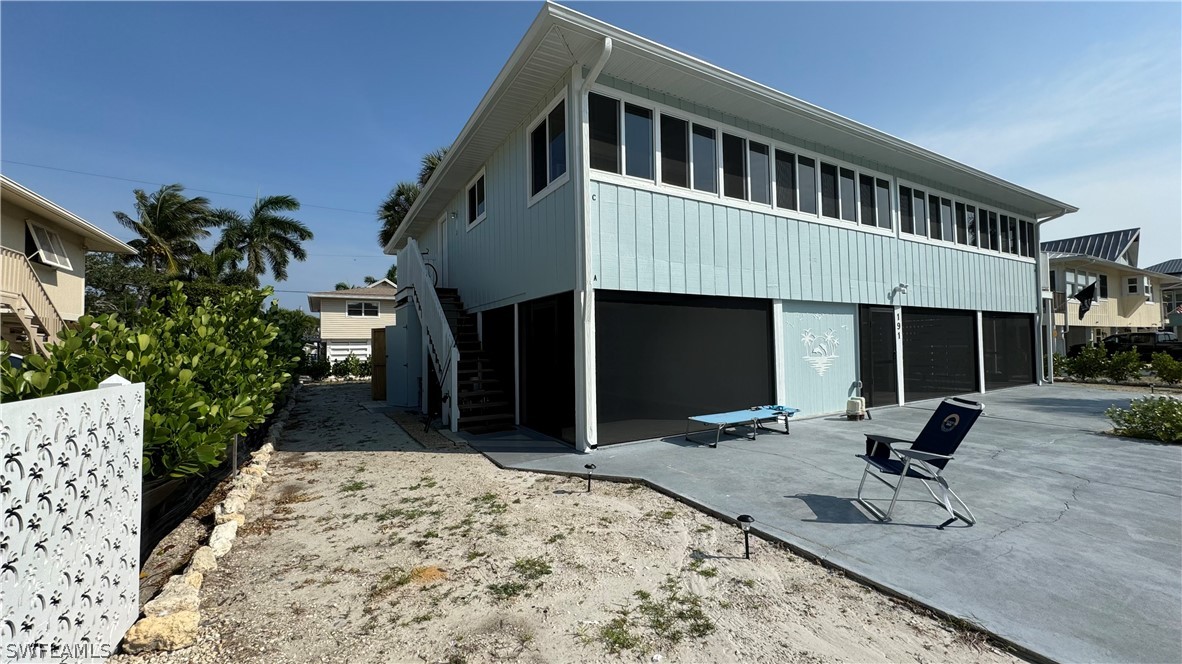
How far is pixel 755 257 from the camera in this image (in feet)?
27.0

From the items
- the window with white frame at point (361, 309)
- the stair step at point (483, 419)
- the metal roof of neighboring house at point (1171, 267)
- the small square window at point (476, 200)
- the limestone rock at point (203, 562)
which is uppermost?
the metal roof of neighboring house at point (1171, 267)

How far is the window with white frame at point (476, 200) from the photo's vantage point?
10498 millimetres

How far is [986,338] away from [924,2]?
9.81 m

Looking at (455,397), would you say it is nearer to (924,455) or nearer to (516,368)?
(516,368)

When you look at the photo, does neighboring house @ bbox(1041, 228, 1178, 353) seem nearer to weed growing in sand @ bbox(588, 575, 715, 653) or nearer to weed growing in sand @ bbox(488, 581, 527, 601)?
weed growing in sand @ bbox(588, 575, 715, 653)

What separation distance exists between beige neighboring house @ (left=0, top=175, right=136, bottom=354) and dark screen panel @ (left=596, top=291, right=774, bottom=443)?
41.0ft

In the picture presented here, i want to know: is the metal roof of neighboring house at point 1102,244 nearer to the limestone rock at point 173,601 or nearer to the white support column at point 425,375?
the white support column at point 425,375

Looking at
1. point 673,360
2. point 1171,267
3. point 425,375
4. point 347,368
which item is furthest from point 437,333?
point 1171,267

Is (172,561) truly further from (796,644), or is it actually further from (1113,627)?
(1113,627)

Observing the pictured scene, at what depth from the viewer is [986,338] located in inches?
502

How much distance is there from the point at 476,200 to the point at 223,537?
873cm

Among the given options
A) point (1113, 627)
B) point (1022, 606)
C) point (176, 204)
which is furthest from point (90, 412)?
point (176, 204)

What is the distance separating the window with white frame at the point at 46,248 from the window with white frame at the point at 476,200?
12.9 metres

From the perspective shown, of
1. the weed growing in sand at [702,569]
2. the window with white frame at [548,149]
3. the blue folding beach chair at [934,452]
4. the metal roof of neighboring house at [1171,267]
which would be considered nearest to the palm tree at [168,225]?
the window with white frame at [548,149]
